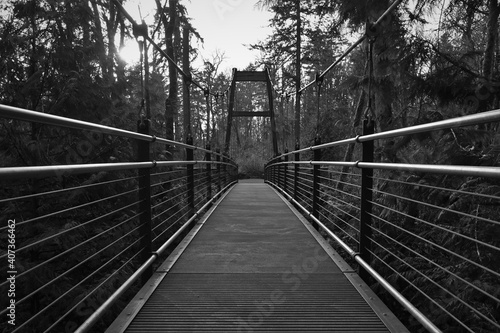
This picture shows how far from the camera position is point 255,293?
205cm

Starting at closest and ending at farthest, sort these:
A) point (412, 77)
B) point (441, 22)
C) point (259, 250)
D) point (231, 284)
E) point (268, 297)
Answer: point (268, 297), point (231, 284), point (259, 250), point (412, 77), point (441, 22)

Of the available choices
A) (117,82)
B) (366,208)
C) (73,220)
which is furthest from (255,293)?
(117,82)

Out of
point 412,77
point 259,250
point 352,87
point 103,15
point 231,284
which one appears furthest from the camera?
point 103,15

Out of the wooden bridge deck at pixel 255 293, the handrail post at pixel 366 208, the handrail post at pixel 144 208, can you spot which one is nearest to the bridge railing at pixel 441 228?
the handrail post at pixel 366 208

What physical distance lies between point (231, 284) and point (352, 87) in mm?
3720

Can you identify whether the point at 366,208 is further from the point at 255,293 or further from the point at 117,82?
the point at 117,82

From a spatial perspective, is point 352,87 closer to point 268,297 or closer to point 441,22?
point 441,22

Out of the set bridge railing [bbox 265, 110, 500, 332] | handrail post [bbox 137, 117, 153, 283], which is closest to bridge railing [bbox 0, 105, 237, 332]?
handrail post [bbox 137, 117, 153, 283]

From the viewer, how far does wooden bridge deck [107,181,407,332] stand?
170 cm

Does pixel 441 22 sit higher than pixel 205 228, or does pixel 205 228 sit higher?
pixel 441 22

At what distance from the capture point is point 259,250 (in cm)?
293

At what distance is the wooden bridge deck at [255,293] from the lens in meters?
1.70

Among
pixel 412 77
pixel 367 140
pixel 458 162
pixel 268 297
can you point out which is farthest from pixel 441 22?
pixel 268 297

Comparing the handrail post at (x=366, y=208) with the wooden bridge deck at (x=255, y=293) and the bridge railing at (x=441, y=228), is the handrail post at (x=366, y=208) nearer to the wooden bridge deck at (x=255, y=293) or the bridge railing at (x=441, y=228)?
the bridge railing at (x=441, y=228)
